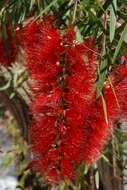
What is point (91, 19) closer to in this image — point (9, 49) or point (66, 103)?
point (9, 49)

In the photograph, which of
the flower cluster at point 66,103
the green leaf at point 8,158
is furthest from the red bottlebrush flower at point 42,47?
the green leaf at point 8,158

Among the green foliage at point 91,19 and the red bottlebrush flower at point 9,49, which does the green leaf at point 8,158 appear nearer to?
the green foliage at point 91,19

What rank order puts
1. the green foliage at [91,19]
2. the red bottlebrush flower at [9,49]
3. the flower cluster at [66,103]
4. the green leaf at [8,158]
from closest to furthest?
the flower cluster at [66,103] < the green foliage at [91,19] < the red bottlebrush flower at [9,49] < the green leaf at [8,158]

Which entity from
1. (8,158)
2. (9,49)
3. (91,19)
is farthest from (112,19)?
(8,158)

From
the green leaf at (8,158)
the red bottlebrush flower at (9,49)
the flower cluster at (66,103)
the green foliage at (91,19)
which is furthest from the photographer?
the green leaf at (8,158)

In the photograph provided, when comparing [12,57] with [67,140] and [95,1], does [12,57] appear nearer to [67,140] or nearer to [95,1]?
[95,1]

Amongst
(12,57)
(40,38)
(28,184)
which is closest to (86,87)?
(40,38)
